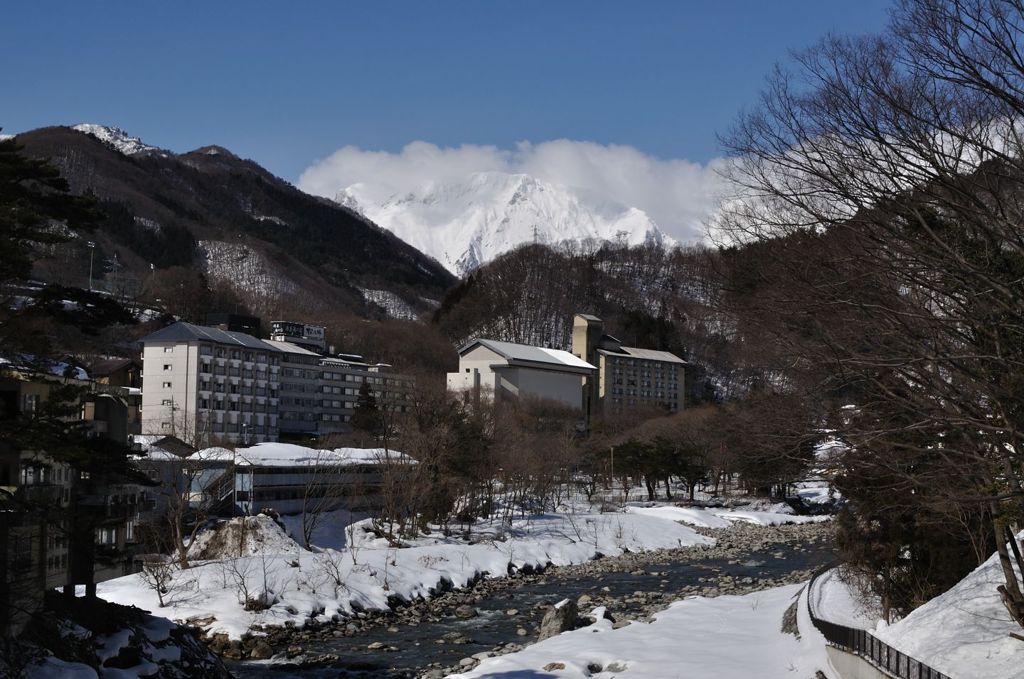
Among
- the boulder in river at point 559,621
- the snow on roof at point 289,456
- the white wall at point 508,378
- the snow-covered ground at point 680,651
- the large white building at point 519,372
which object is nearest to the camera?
the snow-covered ground at point 680,651

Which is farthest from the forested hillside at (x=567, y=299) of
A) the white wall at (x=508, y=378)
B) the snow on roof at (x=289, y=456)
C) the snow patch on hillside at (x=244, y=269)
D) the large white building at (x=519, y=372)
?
the snow on roof at (x=289, y=456)

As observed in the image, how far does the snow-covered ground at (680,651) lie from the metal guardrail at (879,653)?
0.93 m

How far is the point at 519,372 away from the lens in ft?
284

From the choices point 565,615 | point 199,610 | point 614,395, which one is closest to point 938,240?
point 565,615

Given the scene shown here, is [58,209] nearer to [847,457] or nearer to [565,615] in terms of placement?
[847,457]

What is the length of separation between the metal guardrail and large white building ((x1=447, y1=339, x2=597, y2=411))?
229 ft

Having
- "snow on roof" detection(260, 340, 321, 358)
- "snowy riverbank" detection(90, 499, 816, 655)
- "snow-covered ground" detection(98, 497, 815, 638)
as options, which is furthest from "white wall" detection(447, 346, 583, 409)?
"snowy riverbank" detection(90, 499, 816, 655)

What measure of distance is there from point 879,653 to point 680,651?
6061 mm

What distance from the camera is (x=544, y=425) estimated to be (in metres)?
70.4

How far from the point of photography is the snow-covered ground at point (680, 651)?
14.4 meters

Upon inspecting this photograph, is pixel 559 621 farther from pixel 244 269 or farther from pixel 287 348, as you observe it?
pixel 244 269

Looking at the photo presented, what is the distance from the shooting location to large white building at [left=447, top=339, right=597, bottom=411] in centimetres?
8556

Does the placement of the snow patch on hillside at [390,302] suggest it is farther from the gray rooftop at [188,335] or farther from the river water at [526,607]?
the river water at [526,607]

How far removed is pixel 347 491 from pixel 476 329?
3367 inches
